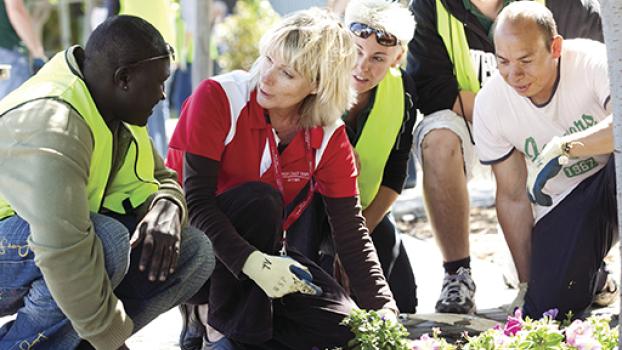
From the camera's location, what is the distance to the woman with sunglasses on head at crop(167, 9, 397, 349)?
3250mm

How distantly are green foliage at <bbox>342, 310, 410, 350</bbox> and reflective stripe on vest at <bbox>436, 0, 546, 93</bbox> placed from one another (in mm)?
1589

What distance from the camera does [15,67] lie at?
20.4 feet

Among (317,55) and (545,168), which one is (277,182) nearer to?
(317,55)

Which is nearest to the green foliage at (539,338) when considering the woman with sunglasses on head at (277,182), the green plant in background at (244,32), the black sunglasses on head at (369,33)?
the woman with sunglasses on head at (277,182)

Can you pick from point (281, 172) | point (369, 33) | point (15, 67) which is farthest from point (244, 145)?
point (15, 67)

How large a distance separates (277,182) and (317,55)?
42cm

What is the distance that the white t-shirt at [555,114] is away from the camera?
148 inches

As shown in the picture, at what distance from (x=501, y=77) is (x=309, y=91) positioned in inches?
34.1

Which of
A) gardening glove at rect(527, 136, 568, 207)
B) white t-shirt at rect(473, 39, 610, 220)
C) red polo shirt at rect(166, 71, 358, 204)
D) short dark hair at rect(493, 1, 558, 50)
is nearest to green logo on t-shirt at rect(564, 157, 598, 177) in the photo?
white t-shirt at rect(473, 39, 610, 220)

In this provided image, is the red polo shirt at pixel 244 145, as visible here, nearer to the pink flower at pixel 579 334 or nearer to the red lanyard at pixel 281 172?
the red lanyard at pixel 281 172

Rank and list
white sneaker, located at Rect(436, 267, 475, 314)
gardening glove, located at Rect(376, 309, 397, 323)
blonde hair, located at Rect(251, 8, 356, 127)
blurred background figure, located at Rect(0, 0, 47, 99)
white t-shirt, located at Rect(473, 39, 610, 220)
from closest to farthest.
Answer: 1. gardening glove, located at Rect(376, 309, 397, 323)
2. blonde hair, located at Rect(251, 8, 356, 127)
3. white t-shirt, located at Rect(473, 39, 610, 220)
4. white sneaker, located at Rect(436, 267, 475, 314)
5. blurred background figure, located at Rect(0, 0, 47, 99)

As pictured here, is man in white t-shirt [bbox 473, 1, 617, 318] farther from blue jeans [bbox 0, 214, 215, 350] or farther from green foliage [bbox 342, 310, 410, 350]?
blue jeans [bbox 0, 214, 215, 350]

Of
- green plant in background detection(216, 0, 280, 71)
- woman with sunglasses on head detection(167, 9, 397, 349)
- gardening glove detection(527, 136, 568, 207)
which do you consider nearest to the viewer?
woman with sunglasses on head detection(167, 9, 397, 349)

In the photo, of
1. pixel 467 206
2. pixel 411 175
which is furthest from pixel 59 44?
pixel 467 206
